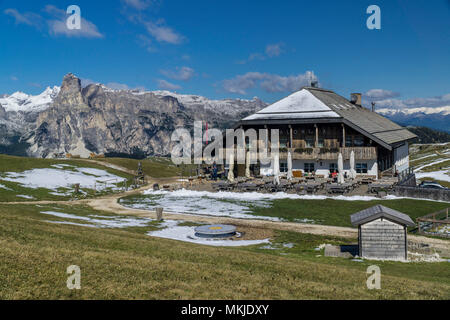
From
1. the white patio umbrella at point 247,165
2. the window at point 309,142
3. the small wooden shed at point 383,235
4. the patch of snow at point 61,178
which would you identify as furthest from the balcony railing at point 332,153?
the small wooden shed at point 383,235

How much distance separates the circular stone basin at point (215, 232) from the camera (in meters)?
25.9

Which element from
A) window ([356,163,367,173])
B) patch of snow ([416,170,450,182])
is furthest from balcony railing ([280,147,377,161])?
patch of snow ([416,170,450,182])

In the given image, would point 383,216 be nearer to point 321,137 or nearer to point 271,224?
point 271,224

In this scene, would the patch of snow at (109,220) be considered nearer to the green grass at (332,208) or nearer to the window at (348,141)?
the green grass at (332,208)

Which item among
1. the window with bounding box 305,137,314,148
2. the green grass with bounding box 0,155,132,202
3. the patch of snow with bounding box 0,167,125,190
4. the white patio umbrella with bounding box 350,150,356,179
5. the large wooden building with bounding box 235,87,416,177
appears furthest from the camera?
the window with bounding box 305,137,314,148

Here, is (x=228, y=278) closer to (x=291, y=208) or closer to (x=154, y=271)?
(x=154, y=271)

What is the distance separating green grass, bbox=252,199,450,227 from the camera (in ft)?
107

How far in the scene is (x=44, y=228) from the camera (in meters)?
19.8

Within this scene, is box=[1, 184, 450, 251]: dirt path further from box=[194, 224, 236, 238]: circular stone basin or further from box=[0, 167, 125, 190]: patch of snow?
box=[0, 167, 125, 190]: patch of snow

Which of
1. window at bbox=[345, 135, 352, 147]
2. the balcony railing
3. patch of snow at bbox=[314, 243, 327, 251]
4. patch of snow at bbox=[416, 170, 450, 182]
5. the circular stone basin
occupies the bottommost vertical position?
patch of snow at bbox=[314, 243, 327, 251]

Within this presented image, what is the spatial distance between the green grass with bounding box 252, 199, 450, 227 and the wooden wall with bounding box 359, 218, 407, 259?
955 cm

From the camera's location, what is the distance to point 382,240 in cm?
2127

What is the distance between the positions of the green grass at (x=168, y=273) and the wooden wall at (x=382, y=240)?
4.24ft

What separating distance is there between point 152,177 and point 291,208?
3903 cm
